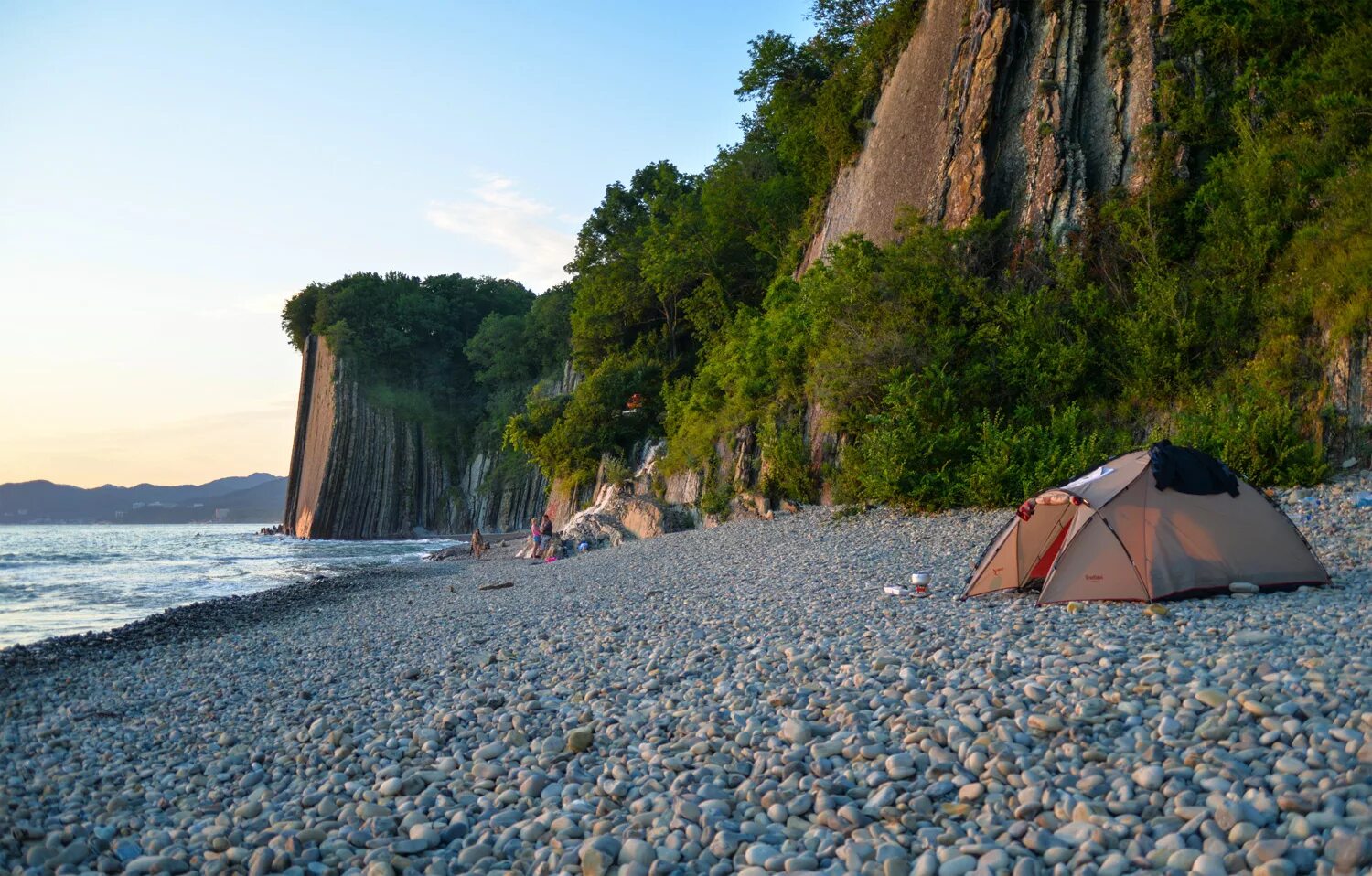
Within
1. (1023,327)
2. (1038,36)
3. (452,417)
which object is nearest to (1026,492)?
(1023,327)

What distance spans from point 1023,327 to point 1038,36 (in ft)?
25.9

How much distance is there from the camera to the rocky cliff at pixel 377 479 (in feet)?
171

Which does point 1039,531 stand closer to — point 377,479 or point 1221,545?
point 1221,545

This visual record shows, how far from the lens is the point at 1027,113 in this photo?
19.0m

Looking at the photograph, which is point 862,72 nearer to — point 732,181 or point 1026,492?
point 732,181

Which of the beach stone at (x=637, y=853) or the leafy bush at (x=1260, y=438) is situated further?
the leafy bush at (x=1260, y=438)

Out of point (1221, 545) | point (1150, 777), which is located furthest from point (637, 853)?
point (1221, 545)

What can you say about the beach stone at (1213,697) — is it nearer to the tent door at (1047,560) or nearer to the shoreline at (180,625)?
the tent door at (1047,560)

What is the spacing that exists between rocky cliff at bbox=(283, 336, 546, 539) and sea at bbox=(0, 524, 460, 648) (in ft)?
40.6

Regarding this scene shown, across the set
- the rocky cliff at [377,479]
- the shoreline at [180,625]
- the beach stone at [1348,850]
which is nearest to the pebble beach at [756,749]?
the beach stone at [1348,850]

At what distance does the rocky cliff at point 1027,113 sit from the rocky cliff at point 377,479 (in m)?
33.8

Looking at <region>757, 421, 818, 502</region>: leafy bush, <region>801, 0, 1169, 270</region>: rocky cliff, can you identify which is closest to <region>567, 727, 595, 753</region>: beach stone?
<region>757, 421, 818, 502</region>: leafy bush

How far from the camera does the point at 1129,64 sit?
58.2ft

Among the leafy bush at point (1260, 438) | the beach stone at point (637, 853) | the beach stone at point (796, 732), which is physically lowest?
the beach stone at point (637, 853)
